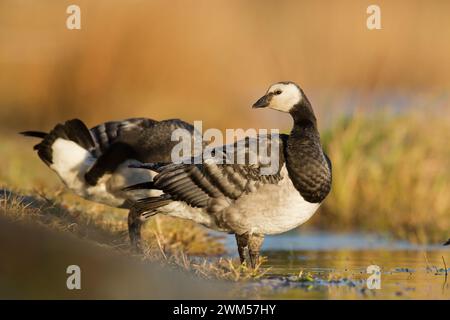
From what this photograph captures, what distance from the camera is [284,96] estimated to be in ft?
28.5

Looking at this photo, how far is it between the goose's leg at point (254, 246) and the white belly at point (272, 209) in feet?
0.79

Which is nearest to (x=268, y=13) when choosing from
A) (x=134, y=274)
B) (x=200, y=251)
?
(x=200, y=251)

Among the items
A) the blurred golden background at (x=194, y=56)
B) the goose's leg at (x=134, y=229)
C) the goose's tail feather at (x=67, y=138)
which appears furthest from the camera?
the blurred golden background at (x=194, y=56)

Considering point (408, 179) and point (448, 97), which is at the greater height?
point (448, 97)

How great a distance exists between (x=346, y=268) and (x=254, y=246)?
44.6 inches

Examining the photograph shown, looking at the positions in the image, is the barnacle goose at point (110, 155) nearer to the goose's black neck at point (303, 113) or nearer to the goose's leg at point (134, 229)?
the goose's leg at point (134, 229)

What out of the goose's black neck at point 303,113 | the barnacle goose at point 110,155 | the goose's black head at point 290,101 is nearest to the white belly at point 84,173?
the barnacle goose at point 110,155

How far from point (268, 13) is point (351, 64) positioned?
237cm

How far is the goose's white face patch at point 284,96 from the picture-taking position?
869cm

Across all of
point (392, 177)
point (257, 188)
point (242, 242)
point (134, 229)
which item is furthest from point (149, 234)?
point (392, 177)

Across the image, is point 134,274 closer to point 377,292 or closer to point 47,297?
point 47,297

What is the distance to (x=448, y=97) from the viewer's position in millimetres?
13180

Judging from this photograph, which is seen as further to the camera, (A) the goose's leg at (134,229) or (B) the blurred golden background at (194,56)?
(B) the blurred golden background at (194,56)

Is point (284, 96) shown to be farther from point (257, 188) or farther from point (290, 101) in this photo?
point (257, 188)
